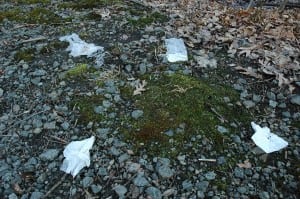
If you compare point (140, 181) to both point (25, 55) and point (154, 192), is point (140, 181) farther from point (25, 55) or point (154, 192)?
point (25, 55)

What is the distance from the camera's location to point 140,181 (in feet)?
13.1

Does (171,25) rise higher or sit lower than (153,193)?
higher

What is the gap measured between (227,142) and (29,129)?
8.16 feet

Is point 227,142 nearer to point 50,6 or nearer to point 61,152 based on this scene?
point 61,152

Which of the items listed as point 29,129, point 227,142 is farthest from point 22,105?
point 227,142

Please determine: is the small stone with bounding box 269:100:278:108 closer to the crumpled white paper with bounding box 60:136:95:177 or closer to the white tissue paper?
the white tissue paper

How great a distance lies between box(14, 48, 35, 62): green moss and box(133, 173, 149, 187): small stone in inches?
117

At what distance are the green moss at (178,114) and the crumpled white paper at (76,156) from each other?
1.65 feet

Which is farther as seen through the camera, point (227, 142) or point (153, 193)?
point (227, 142)

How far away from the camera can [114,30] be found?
21.7 feet

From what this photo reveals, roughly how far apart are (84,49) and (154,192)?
120 inches

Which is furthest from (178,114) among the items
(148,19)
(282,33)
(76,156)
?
(282,33)

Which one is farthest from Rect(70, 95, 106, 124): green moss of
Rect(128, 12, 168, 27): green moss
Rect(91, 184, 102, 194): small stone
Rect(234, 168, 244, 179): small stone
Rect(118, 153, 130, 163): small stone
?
Rect(128, 12, 168, 27): green moss

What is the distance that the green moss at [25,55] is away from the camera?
5887mm
